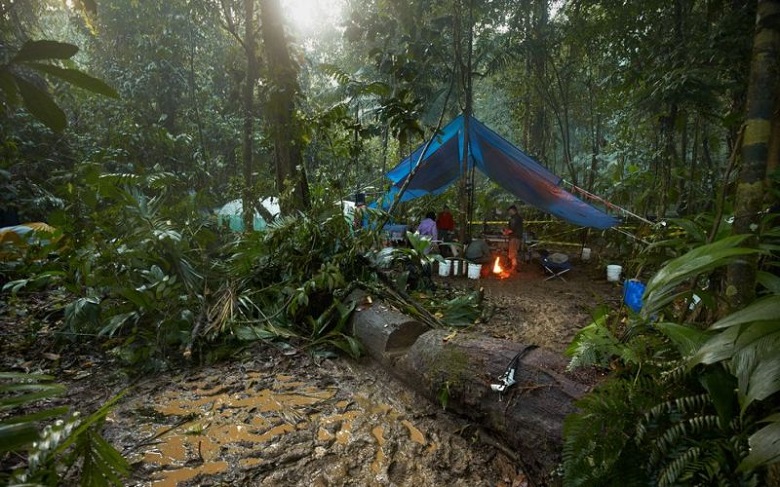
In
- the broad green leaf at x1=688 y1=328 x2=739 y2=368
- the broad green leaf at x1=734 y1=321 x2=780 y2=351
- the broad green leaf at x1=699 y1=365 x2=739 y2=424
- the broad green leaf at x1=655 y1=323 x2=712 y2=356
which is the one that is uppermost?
the broad green leaf at x1=734 y1=321 x2=780 y2=351

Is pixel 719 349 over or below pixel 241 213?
below

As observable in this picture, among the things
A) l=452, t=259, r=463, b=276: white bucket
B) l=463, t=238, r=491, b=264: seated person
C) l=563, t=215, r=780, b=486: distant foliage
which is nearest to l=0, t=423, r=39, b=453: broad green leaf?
A: l=563, t=215, r=780, b=486: distant foliage

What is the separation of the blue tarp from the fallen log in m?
3.34

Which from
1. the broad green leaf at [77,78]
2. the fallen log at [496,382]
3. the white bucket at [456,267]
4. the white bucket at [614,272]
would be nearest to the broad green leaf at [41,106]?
the broad green leaf at [77,78]

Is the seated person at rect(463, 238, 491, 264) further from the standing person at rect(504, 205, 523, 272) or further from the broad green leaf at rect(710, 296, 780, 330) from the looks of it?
the broad green leaf at rect(710, 296, 780, 330)

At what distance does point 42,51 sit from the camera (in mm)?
1021

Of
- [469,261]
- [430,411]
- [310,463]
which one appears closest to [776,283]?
[430,411]

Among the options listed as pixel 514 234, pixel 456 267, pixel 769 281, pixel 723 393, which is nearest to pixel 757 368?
pixel 723 393

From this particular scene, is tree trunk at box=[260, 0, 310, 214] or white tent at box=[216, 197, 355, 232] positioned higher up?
tree trunk at box=[260, 0, 310, 214]

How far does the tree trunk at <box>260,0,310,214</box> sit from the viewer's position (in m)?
4.64

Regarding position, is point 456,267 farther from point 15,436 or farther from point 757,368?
point 15,436

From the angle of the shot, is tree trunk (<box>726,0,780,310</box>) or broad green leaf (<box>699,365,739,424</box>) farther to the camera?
tree trunk (<box>726,0,780,310</box>)

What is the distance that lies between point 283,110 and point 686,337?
14.2 feet

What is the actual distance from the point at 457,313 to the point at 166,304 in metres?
2.71
